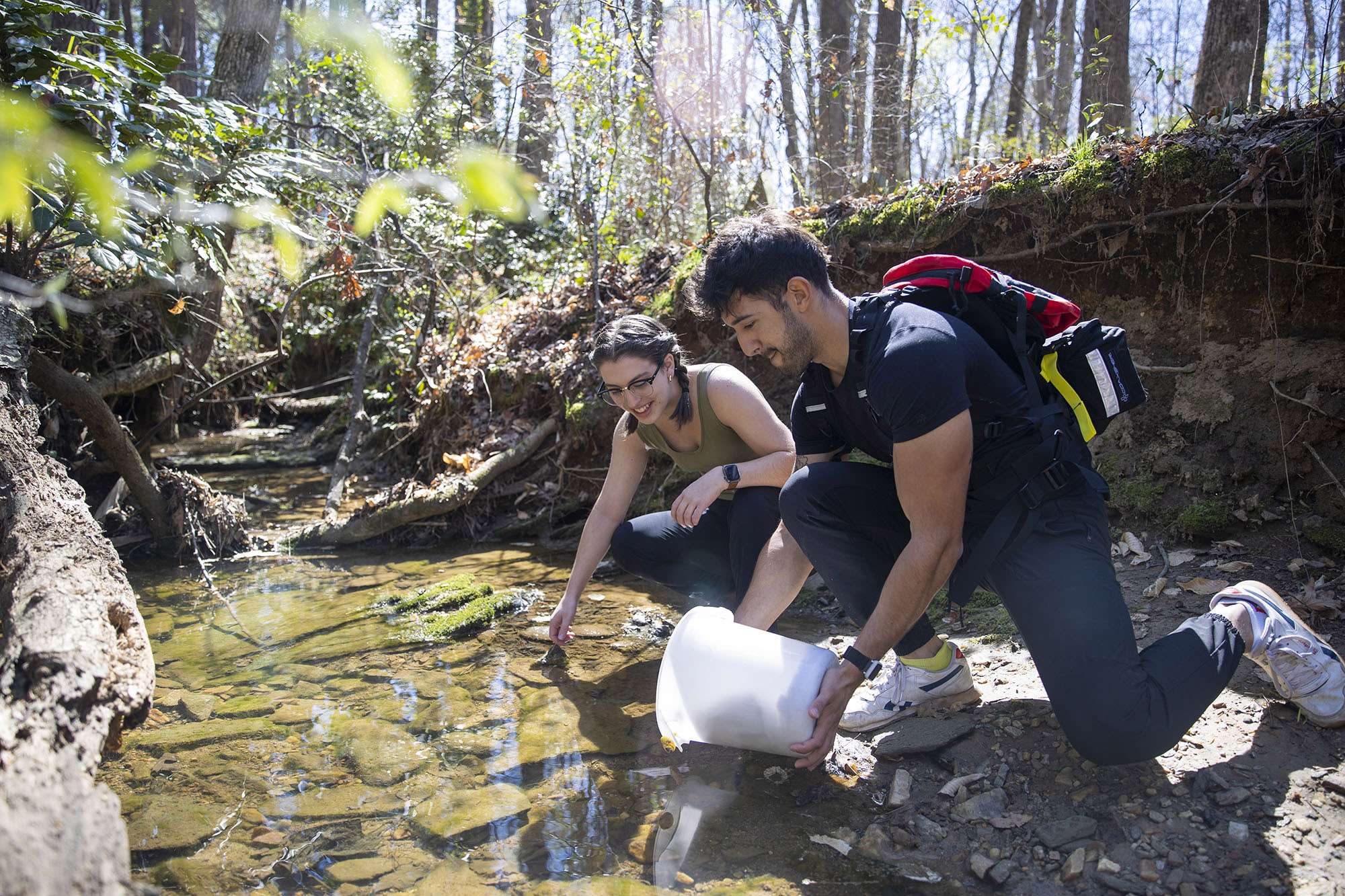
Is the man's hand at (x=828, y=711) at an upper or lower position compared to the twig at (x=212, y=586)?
upper

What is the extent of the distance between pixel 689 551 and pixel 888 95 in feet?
24.7

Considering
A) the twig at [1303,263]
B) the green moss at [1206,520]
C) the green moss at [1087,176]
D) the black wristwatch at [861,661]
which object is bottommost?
the black wristwatch at [861,661]

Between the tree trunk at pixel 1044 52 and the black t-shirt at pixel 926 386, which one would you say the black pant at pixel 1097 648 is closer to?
the black t-shirt at pixel 926 386

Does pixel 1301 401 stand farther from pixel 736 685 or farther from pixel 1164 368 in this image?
pixel 736 685

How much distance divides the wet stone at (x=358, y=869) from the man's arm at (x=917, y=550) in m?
1.10

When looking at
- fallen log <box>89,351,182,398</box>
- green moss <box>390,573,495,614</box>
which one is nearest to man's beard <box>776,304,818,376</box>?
green moss <box>390,573,495,614</box>

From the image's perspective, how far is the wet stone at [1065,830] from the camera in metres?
1.94

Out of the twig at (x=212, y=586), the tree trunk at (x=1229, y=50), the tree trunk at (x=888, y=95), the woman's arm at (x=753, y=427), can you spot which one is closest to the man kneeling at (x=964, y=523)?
the woman's arm at (x=753, y=427)

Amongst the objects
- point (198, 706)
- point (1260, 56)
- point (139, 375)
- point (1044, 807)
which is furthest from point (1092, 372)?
point (139, 375)

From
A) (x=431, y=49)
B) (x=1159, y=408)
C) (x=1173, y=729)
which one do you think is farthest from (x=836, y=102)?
(x=1173, y=729)

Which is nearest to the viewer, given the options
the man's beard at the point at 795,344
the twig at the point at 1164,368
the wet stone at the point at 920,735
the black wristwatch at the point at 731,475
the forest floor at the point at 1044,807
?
the forest floor at the point at 1044,807

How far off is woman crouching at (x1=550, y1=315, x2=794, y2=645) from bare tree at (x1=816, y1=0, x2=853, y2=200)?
5643 millimetres

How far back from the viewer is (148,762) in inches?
102

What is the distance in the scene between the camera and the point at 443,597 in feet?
13.1
